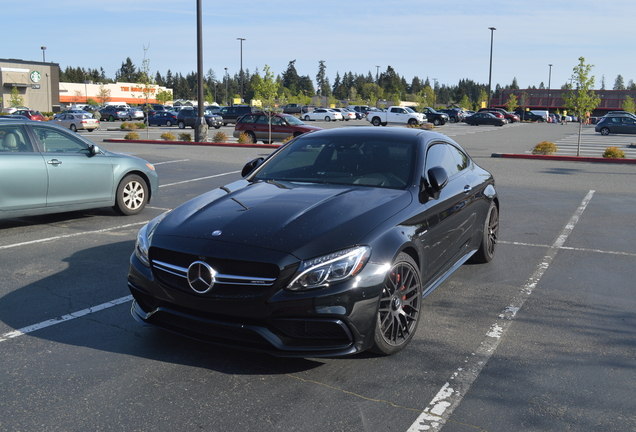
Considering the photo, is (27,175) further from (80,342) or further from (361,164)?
(361,164)

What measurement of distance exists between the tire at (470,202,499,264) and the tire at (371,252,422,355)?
7.88ft

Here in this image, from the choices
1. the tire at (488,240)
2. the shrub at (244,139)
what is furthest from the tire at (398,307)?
the shrub at (244,139)

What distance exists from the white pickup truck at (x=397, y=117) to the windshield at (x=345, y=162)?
145ft

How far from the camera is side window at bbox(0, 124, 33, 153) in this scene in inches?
317

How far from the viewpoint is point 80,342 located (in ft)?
14.6

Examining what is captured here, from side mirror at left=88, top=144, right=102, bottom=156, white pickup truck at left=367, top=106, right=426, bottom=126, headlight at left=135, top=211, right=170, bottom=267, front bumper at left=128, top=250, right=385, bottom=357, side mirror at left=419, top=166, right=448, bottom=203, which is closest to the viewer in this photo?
→ front bumper at left=128, top=250, right=385, bottom=357

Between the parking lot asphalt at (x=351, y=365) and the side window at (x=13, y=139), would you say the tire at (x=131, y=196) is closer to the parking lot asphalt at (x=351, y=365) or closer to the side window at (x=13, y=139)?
the side window at (x=13, y=139)

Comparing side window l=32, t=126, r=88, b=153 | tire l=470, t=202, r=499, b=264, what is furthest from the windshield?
side window l=32, t=126, r=88, b=153

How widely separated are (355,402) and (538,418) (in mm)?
1023

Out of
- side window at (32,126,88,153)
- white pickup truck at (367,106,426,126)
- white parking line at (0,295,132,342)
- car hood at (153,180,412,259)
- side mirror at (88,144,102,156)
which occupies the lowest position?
white parking line at (0,295,132,342)

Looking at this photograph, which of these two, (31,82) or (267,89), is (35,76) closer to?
Answer: (31,82)

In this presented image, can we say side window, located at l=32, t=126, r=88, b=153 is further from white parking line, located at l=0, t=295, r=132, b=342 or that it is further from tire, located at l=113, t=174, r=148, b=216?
white parking line, located at l=0, t=295, r=132, b=342

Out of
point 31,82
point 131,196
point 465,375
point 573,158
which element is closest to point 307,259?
point 465,375

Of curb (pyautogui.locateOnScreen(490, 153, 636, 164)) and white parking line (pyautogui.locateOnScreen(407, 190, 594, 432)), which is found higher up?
curb (pyautogui.locateOnScreen(490, 153, 636, 164))
